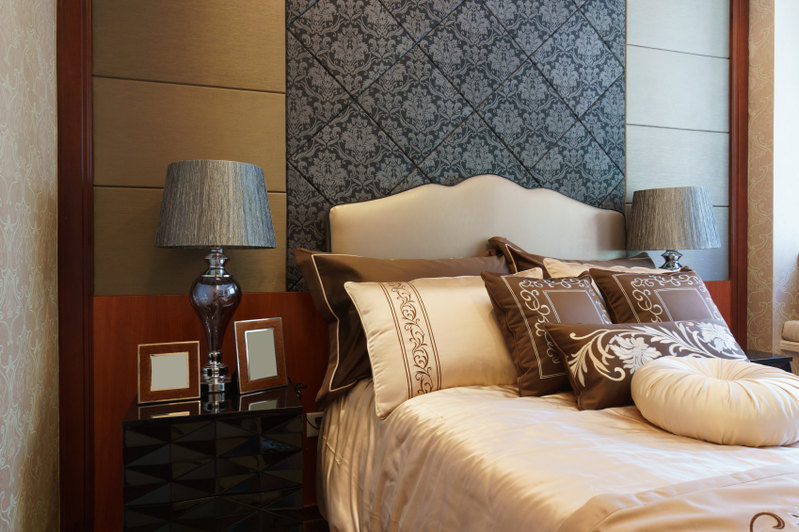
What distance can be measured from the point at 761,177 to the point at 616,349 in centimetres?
205

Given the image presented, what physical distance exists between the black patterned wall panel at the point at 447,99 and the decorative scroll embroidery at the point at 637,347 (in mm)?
1101

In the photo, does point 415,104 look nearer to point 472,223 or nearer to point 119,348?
point 472,223

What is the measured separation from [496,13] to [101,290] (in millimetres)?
2081

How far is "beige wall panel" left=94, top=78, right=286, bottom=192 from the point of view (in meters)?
2.03

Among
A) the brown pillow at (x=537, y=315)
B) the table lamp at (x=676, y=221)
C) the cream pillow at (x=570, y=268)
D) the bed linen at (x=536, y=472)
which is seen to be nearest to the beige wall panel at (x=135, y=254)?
the bed linen at (x=536, y=472)

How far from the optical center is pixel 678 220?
2502mm

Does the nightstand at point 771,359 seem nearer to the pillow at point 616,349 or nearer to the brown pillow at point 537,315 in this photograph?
the pillow at point 616,349

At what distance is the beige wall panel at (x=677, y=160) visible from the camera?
280 centimetres

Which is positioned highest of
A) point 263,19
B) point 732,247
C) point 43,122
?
point 263,19

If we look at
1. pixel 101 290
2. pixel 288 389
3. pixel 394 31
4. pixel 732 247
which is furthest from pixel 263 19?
pixel 732 247

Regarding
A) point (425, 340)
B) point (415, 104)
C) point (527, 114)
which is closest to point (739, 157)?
point (527, 114)

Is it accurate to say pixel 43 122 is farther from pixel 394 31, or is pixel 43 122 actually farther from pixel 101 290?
pixel 394 31

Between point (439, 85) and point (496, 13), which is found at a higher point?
point (496, 13)

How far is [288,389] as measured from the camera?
1929 millimetres
